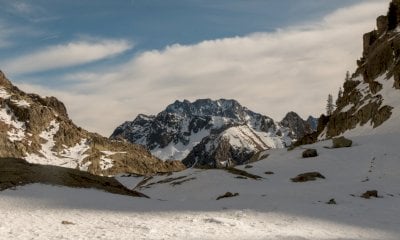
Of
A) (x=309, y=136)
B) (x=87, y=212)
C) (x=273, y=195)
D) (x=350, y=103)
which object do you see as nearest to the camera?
(x=87, y=212)

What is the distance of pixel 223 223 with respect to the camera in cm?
2186

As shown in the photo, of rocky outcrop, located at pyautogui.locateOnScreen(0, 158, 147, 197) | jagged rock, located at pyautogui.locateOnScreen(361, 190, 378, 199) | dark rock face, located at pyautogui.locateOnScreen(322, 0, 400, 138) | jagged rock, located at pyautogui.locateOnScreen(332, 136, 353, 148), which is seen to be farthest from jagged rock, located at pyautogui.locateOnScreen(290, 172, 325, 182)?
dark rock face, located at pyautogui.locateOnScreen(322, 0, 400, 138)

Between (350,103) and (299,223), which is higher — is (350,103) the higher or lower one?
the higher one

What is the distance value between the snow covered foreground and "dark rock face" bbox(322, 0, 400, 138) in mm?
43787

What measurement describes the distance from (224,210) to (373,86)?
84.6 m

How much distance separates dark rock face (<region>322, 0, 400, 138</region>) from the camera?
91.9m

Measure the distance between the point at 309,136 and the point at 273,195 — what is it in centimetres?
8944

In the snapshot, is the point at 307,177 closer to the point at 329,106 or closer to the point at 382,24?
the point at 382,24

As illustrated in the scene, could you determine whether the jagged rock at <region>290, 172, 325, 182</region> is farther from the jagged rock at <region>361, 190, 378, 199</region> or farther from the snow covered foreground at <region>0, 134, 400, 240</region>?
the jagged rock at <region>361, 190, 378, 199</region>

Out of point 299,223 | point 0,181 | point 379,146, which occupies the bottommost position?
point 299,223

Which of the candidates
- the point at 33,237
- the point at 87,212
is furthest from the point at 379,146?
the point at 33,237

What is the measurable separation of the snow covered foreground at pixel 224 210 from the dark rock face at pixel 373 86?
4379 cm

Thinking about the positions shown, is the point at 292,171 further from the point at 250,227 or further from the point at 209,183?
the point at 250,227

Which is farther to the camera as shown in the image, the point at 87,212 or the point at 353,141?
the point at 353,141
